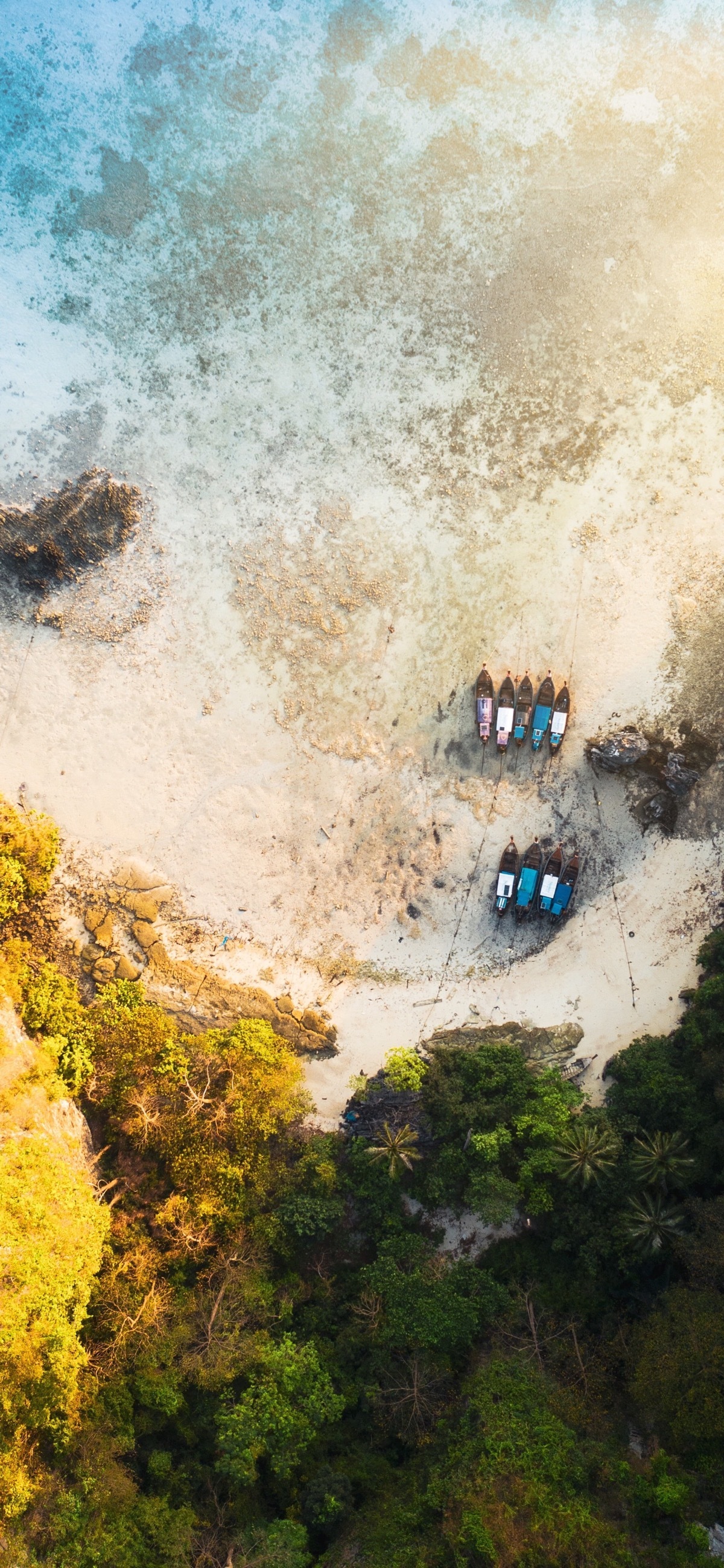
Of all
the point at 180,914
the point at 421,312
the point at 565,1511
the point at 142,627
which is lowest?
the point at 565,1511

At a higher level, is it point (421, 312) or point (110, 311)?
point (421, 312)

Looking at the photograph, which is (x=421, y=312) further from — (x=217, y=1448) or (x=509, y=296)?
(x=217, y=1448)

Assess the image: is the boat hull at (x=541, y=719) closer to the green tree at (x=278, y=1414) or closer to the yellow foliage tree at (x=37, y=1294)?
the yellow foliage tree at (x=37, y=1294)

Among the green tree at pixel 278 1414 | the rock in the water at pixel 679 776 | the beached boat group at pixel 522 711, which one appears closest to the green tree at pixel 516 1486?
the green tree at pixel 278 1414

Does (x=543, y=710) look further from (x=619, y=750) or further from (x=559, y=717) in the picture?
(x=619, y=750)

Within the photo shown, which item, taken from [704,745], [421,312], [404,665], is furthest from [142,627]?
[704,745]

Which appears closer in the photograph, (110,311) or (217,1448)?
(217,1448)
